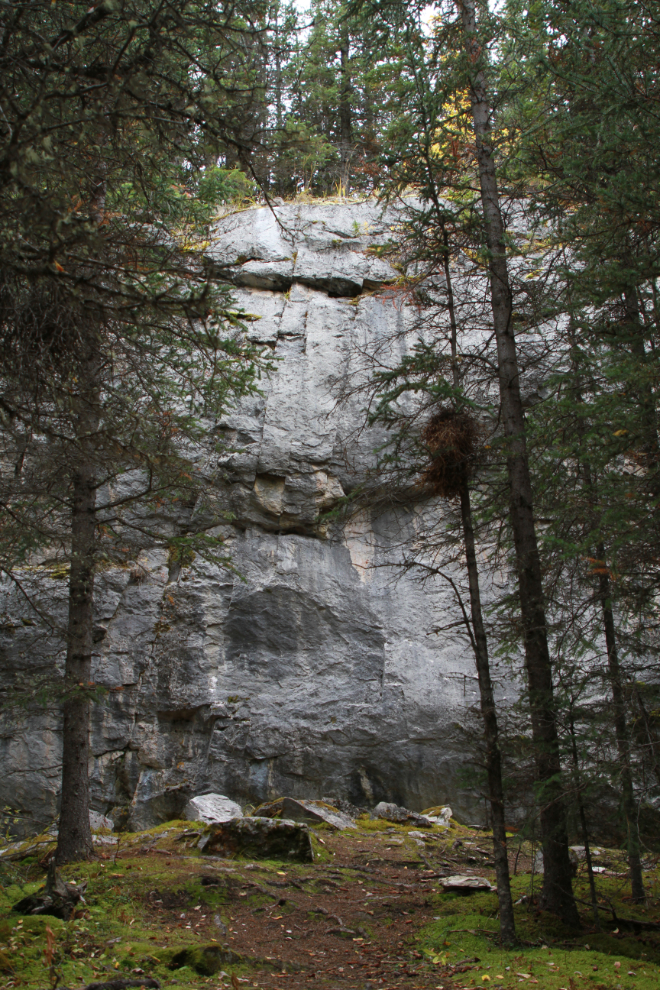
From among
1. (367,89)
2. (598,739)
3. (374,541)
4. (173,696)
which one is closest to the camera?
(598,739)

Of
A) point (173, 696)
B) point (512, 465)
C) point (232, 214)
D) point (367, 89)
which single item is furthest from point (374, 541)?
point (367, 89)

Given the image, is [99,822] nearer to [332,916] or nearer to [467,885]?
[332,916]

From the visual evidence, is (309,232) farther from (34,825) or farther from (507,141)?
(34,825)

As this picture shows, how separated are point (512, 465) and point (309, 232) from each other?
36.8 ft

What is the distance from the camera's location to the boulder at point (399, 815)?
36.6ft

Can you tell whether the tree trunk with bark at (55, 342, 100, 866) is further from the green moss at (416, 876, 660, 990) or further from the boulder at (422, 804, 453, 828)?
the boulder at (422, 804, 453, 828)

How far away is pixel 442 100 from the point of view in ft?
24.7

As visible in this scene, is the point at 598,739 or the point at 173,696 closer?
the point at 598,739

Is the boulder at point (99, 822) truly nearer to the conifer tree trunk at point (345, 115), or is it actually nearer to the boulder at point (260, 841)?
the boulder at point (260, 841)

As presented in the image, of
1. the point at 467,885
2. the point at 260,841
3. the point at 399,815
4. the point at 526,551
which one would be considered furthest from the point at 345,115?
the point at 467,885

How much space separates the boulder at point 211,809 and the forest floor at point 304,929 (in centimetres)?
126

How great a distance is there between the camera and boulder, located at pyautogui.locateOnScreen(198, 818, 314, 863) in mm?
8633

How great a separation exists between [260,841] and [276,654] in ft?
14.9

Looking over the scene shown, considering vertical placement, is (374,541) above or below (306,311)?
below
